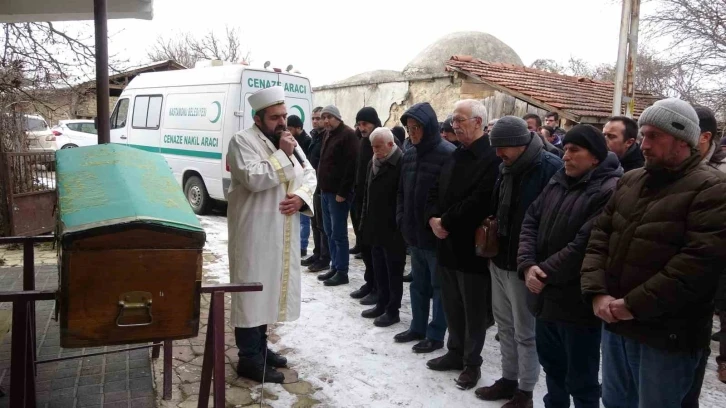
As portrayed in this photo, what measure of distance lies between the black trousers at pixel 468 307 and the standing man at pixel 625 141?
4.02 feet

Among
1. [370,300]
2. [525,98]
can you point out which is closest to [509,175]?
[370,300]

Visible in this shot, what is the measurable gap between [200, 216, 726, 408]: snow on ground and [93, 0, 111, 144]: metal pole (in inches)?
83.7

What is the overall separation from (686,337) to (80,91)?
818cm

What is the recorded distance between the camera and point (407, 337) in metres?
4.23

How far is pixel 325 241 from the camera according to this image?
6.38m

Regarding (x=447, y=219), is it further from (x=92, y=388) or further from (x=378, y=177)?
(x=92, y=388)

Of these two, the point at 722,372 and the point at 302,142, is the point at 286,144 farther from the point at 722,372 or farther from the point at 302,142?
the point at 302,142

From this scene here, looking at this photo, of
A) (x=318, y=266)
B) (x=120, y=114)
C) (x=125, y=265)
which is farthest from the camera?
(x=120, y=114)

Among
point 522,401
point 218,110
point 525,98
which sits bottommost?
point 522,401

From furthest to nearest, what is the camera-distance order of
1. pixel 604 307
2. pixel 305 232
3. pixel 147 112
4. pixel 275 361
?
pixel 147 112
pixel 305 232
pixel 275 361
pixel 604 307

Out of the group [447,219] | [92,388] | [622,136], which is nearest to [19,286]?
[92,388]

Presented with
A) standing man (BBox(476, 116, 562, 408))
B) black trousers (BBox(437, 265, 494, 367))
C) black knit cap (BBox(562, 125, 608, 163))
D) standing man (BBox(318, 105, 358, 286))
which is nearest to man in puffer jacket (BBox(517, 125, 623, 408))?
black knit cap (BBox(562, 125, 608, 163))

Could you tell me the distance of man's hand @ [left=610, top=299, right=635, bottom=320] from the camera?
2200mm

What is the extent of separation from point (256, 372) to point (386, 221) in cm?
171
